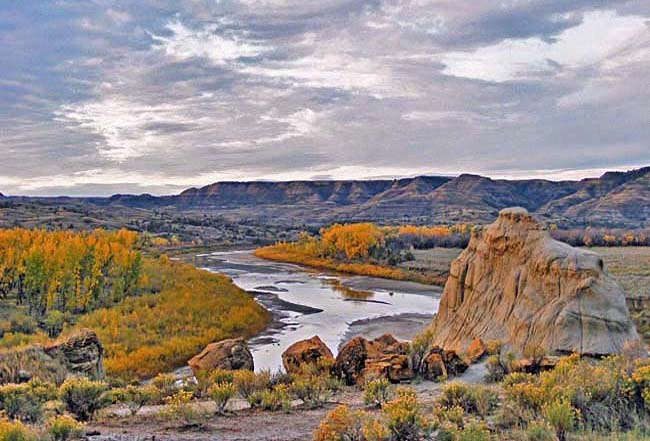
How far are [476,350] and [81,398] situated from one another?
10.7 meters

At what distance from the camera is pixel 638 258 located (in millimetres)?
61281

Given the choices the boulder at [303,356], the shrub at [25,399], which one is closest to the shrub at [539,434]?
the shrub at [25,399]

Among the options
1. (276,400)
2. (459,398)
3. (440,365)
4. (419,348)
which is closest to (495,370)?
(440,365)

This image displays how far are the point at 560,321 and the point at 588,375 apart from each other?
17.4 ft


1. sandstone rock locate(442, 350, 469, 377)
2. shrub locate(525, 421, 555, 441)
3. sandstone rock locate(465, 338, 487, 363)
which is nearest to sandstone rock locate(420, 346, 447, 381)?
sandstone rock locate(442, 350, 469, 377)

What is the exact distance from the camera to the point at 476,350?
54.7ft

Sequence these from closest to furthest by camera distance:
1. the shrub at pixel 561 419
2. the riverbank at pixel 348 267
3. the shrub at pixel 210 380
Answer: the shrub at pixel 561 419 → the shrub at pixel 210 380 → the riverbank at pixel 348 267

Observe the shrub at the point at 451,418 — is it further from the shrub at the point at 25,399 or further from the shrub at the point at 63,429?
the shrub at the point at 25,399

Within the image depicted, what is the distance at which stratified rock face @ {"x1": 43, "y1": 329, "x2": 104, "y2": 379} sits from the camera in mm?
15234

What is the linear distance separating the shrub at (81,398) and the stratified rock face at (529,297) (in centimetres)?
1062

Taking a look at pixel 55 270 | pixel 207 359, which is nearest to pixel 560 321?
pixel 207 359

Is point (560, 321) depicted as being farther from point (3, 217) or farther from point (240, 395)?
point (3, 217)

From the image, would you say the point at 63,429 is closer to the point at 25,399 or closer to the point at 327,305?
the point at 25,399

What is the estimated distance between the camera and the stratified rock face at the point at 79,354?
15.2 metres
